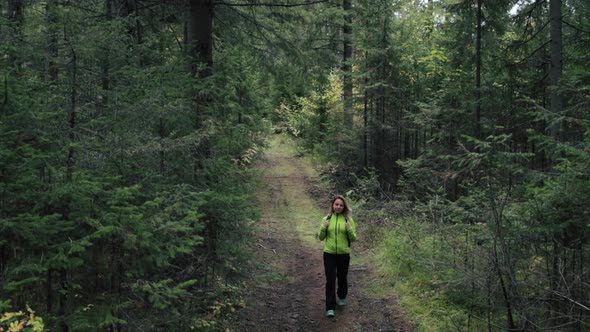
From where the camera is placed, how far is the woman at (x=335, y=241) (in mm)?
7703

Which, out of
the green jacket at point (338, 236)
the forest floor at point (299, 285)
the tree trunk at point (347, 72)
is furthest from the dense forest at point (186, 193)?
the tree trunk at point (347, 72)

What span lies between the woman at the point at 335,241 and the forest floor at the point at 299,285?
49 centimetres

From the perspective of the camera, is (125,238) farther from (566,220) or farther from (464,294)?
(464,294)

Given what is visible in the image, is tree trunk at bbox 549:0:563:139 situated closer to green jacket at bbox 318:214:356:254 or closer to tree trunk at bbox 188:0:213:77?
green jacket at bbox 318:214:356:254

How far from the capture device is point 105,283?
4.66 m

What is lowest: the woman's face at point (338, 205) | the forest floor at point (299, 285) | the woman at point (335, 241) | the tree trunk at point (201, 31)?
the forest floor at point (299, 285)

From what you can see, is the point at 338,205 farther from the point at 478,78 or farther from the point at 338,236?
the point at 478,78

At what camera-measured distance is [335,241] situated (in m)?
7.72

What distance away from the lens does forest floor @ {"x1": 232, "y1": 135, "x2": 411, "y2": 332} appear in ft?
24.8

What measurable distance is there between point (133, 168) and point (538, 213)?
512 cm

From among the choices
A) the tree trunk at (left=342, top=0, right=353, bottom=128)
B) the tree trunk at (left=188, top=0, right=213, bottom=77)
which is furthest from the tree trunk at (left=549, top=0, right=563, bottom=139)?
the tree trunk at (left=188, top=0, right=213, bottom=77)

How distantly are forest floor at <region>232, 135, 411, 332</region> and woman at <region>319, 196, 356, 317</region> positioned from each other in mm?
491

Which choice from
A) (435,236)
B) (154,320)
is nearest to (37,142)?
(154,320)

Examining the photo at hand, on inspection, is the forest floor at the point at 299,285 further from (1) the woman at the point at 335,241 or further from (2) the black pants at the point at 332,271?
(1) the woman at the point at 335,241
